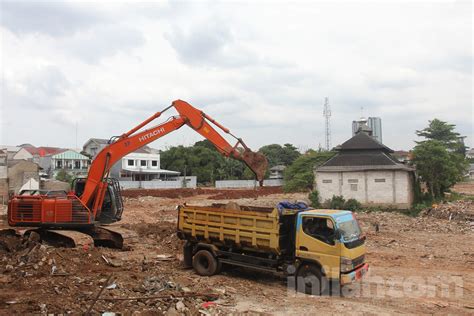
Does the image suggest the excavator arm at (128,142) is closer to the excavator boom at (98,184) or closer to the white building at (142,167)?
the excavator boom at (98,184)

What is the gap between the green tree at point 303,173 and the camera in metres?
36.3

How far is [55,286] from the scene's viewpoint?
8914 mm

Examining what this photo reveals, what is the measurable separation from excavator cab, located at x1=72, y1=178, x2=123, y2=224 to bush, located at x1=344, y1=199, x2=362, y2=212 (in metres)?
17.1

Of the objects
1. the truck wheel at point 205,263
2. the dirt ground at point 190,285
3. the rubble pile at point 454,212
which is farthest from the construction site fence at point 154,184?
the truck wheel at point 205,263

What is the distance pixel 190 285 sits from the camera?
977cm

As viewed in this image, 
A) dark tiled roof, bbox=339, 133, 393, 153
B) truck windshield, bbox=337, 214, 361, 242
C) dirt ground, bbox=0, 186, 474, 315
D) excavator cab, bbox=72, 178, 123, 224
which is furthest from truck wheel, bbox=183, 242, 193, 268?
dark tiled roof, bbox=339, 133, 393, 153

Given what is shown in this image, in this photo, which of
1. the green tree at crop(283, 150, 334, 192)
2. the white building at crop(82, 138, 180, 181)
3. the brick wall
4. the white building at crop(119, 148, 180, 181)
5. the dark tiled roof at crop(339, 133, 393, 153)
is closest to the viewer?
the brick wall

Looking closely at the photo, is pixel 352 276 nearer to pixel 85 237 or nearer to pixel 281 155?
pixel 85 237

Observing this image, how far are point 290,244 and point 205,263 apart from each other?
8.47 ft

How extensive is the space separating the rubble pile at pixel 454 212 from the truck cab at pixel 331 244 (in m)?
15.2

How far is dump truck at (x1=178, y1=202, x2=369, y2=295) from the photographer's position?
30.5ft

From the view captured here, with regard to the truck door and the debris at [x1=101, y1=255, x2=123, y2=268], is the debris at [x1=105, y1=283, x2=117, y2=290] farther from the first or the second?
the truck door

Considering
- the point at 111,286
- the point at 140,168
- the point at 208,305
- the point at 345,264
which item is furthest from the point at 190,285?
the point at 140,168

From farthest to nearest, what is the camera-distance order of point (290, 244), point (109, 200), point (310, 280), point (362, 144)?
point (362, 144)
point (109, 200)
point (290, 244)
point (310, 280)
